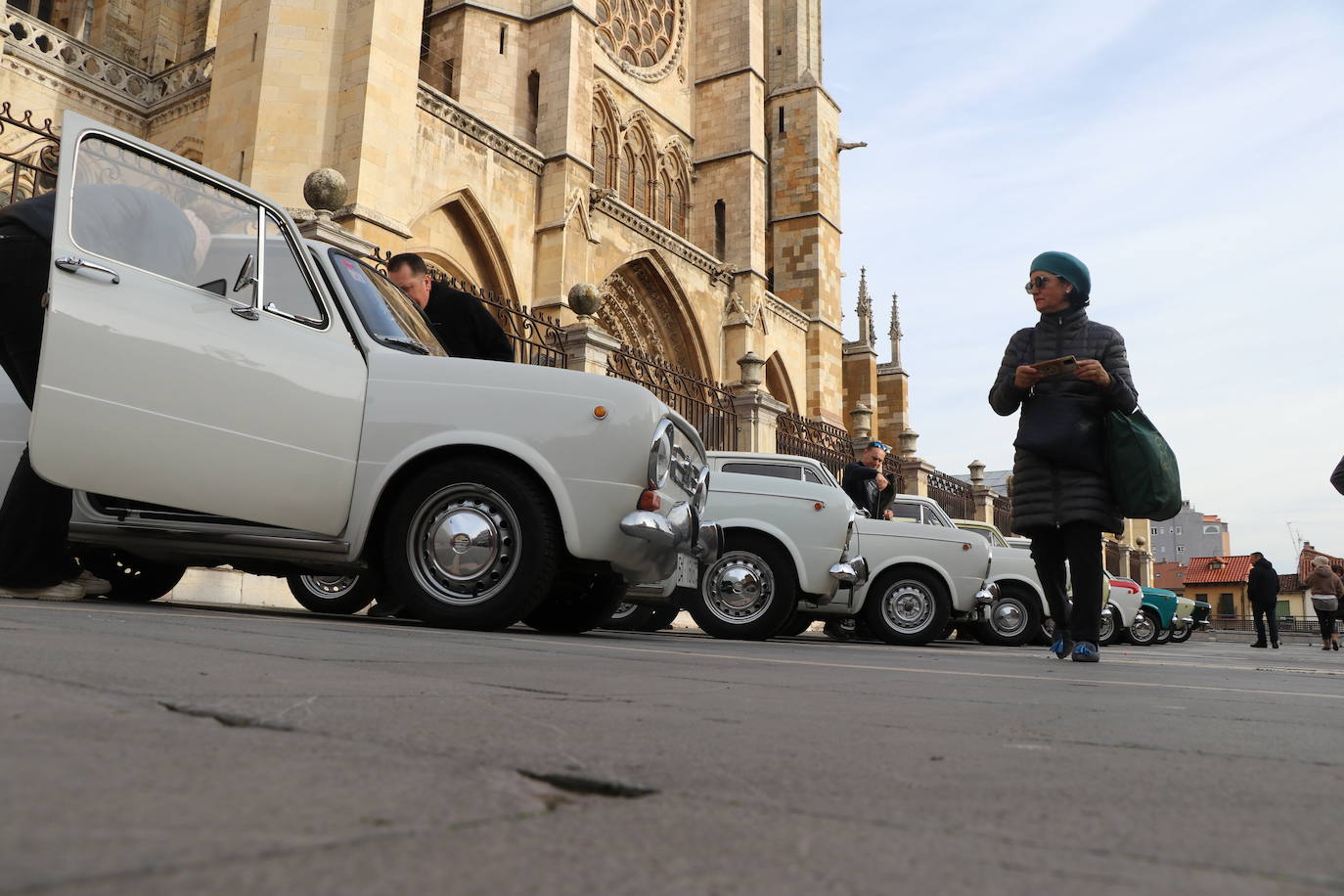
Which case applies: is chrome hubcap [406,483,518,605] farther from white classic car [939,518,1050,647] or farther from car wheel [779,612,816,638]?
white classic car [939,518,1050,647]

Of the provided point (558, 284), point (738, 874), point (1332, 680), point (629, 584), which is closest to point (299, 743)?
point (738, 874)

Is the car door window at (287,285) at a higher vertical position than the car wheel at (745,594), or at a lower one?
higher

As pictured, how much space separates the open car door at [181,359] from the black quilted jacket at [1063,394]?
3059 mm

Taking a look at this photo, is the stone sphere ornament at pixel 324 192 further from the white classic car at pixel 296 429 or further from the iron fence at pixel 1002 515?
the iron fence at pixel 1002 515

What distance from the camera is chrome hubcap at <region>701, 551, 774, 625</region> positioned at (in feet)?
23.4

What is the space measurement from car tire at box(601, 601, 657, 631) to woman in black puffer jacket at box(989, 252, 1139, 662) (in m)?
2.59

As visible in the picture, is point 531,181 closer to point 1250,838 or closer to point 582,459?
point 582,459

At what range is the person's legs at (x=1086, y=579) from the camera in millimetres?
5066

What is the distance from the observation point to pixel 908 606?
29.6 feet

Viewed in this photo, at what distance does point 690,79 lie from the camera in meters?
30.1

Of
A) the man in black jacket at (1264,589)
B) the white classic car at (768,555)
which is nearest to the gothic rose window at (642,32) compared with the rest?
the man in black jacket at (1264,589)

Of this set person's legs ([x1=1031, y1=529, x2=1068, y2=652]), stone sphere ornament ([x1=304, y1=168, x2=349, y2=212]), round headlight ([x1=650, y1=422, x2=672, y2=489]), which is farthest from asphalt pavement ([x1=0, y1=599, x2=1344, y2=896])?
stone sphere ornament ([x1=304, y1=168, x2=349, y2=212])

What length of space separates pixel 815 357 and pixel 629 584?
84.4ft

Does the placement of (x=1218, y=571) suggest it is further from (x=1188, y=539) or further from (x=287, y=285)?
(x=287, y=285)
